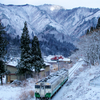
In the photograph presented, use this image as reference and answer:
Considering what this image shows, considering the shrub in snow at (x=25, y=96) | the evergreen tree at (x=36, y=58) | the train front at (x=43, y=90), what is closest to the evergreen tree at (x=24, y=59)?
the evergreen tree at (x=36, y=58)

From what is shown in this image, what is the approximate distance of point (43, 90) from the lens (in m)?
14.9

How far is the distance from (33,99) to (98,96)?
26.1 feet

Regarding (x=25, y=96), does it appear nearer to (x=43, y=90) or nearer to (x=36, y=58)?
(x=43, y=90)

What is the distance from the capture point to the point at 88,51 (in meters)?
32.5

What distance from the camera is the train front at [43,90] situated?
14.7 meters

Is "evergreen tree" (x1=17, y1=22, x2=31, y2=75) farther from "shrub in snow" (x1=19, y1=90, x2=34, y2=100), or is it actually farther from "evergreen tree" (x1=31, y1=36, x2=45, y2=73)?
"shrub in snow" (x1=19, y1=90, x2=34, y2=100)

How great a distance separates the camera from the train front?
1473 centimetres

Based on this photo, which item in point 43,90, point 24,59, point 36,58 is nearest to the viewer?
point 43,90

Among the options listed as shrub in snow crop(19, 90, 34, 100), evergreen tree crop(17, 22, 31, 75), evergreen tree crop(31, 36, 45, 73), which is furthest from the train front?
evergreen tree crop(31, 36, 45, 73)

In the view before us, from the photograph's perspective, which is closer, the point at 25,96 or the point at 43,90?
the point at 43,90

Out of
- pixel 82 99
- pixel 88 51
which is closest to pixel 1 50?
pixel 82 99

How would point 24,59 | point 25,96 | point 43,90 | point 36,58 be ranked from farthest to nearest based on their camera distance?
point 36,58 < point 24,59 < point 25,96 < point 43,90

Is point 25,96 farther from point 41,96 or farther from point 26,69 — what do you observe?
point 26,69

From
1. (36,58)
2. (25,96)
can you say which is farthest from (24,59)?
(25,96)
